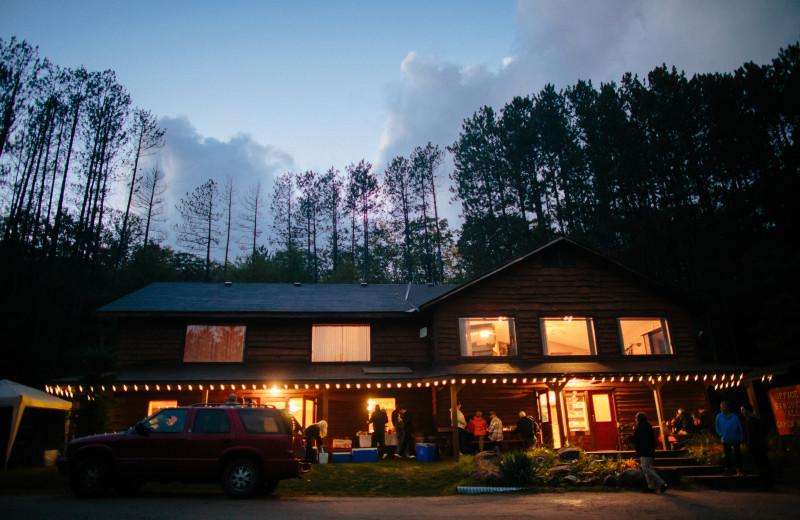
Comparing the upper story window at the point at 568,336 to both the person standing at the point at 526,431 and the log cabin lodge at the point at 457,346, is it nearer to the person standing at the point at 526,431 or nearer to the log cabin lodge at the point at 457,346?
the log cabin lodge at the point at 457,346

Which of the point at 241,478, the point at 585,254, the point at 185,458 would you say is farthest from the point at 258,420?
the point at 585,254

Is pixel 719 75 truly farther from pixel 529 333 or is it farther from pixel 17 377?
pixel 17 377

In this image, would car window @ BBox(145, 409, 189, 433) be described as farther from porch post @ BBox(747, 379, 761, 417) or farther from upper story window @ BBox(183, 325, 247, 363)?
porch post @ BBox(747, 379, 761, 417)

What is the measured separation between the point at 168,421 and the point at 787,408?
16405 millimetres

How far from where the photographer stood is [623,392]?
723 inches

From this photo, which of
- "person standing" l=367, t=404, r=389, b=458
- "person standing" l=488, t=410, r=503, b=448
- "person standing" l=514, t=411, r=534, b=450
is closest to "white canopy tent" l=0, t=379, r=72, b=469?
"person standing" l=367, t=404, r=389, b=458

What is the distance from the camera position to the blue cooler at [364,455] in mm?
15047

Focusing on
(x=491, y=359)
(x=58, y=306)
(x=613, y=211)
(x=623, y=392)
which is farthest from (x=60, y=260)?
(x=613, y=211)

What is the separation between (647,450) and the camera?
10.1m

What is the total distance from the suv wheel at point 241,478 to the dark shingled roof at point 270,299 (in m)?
9.66

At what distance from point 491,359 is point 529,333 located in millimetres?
1786

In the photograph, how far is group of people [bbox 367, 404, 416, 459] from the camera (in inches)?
625

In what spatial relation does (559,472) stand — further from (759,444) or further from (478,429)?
(478,429)

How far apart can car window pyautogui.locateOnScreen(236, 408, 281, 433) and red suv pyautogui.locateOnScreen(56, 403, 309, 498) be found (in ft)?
0.07
